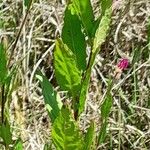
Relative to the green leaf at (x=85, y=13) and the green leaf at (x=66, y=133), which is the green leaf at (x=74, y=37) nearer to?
the green leaf at (x=85, y=13)

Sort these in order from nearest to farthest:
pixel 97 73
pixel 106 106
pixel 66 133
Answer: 1. pixel 66 133
2. pixel 106 106
3. pixel 97 73

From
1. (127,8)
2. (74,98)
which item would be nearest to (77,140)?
(74,98)

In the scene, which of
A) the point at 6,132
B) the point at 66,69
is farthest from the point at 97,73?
the point at 66,69

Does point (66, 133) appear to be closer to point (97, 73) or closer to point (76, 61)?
point (76, 61)

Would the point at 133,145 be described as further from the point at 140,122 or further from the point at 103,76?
the point at 103,76

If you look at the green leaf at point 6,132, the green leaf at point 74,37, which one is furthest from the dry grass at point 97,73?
the green leaf at point 74,37
